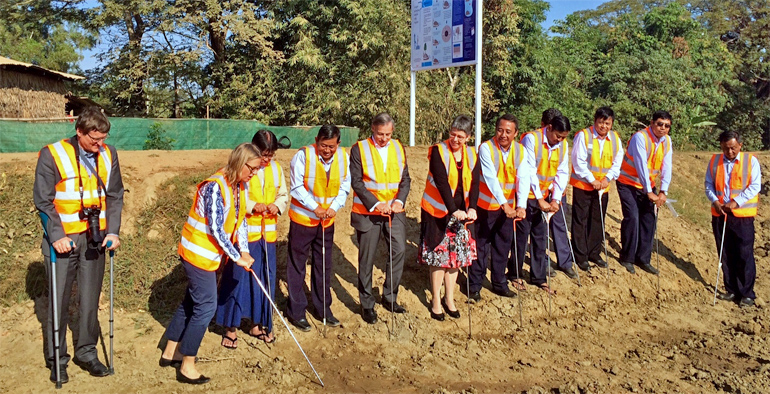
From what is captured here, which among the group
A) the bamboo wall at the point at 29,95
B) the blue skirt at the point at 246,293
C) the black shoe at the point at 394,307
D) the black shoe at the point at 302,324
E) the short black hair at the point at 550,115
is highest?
the bamboo wall at the point at 29,95

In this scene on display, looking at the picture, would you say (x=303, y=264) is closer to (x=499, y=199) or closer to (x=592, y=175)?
(x=499, y=199)

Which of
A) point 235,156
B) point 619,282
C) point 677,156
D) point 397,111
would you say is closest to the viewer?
point 235,156

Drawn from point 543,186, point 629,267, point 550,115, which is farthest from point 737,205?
point 550,115

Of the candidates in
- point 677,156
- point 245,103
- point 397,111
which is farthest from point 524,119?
point 245,103

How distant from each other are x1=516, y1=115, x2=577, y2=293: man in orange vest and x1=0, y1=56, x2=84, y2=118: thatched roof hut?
14361mm

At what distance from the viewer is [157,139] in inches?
462

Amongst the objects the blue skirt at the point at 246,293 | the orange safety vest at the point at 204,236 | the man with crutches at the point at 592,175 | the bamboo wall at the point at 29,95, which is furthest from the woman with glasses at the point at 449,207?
the bamboo wall at the point at 29,95

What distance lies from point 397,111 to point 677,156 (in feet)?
23.4

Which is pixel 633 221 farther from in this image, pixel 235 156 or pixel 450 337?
pixel 235 156

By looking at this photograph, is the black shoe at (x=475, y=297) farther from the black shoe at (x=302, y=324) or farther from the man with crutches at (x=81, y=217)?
the man with crutches at (x=81, y=217)

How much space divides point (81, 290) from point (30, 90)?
47.7ft

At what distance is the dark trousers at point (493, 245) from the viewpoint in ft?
21.7

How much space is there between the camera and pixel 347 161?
19.3ft

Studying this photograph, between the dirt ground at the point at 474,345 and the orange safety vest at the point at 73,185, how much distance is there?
1.26 m
